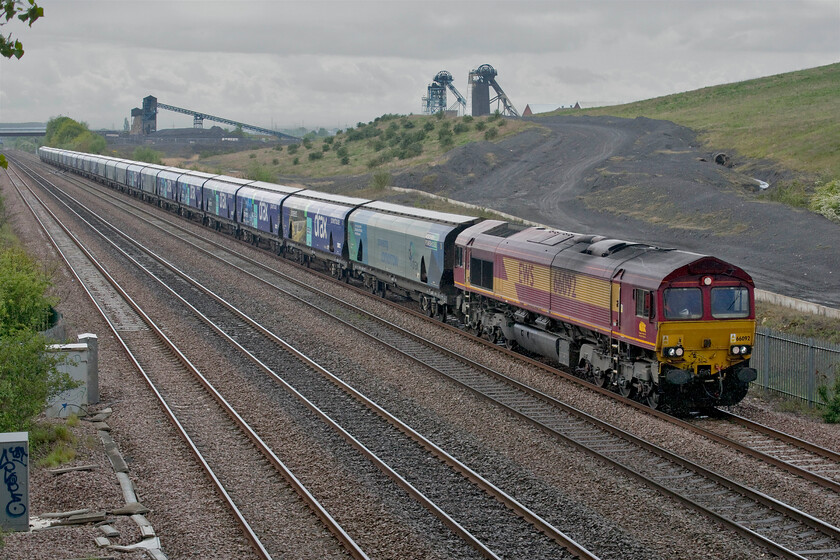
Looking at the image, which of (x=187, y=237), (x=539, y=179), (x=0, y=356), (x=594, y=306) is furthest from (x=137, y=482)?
(x=539, y=179)

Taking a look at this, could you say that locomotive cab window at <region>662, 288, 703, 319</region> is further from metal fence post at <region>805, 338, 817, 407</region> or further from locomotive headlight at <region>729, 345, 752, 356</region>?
metal fence post at <region>805, 338, 817, 407</region>

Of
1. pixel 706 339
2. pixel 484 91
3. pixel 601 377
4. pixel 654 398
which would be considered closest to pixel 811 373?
pixel 706 339

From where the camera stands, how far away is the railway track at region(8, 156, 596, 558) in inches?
473

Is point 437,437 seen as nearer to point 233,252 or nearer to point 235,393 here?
point 235,393

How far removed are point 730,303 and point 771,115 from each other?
76.8 metres

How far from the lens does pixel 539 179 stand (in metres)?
73.6

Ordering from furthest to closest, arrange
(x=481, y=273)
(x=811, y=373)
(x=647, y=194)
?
(x=647, y=194) < (x=481, y=273) < (x=811, y=373)

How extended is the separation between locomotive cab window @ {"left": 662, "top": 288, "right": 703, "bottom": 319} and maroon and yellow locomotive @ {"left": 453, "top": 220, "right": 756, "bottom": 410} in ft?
0.07

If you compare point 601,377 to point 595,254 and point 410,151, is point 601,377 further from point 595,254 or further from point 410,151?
point 410,151

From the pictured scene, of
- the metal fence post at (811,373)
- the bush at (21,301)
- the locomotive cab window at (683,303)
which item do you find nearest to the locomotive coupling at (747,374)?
the locomotive cab window at (683,303)

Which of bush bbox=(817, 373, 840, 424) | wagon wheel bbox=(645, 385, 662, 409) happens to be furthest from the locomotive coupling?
bush bbox=(817, 373, 840, 424)

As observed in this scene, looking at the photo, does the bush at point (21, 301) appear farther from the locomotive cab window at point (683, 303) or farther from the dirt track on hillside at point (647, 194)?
the dirt track on hillside at point (647, 194)

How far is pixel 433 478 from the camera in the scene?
1467 centimetres

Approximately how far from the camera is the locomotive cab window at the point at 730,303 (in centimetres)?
1816
